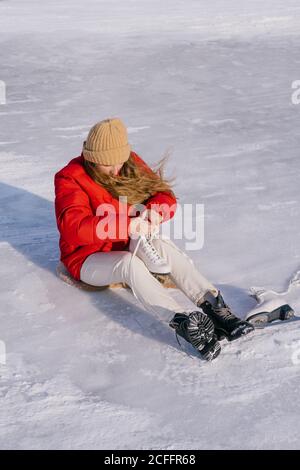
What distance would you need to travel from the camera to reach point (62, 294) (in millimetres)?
4039

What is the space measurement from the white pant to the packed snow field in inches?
8.0

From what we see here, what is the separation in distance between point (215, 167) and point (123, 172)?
220cm

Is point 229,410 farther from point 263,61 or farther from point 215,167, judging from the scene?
point 263,61

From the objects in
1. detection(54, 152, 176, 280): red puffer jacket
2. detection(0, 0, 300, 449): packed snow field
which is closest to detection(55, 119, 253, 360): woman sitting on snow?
detection(54, 152, 176, 280): red puffer jacket

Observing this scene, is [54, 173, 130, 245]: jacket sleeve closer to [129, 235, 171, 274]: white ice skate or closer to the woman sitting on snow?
the woman sitting on snow

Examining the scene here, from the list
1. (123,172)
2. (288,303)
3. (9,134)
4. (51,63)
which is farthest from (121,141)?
(51,63)

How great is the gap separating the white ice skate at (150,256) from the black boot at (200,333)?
36 centimetres

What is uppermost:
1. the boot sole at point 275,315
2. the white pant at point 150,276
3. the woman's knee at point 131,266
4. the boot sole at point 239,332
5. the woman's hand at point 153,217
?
the woman's hand at point 153,217

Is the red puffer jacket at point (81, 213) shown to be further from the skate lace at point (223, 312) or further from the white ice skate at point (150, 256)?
the skate lace at point (223, 312)

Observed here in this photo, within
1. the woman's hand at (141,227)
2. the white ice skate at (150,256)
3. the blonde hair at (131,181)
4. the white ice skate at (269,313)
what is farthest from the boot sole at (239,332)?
the blonde hair at (131,181)

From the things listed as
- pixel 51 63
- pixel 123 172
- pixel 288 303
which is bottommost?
pixel 51 63

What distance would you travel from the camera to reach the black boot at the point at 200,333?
10.7ft

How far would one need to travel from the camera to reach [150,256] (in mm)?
3648

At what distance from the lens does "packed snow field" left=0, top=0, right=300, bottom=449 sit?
3004 millimetres
